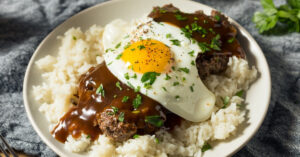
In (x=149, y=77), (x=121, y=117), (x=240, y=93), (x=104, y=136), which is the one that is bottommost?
(x=104, y=136)

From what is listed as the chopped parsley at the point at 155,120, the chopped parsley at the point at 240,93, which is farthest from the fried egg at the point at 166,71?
the chopped parsley at the point at 240,93

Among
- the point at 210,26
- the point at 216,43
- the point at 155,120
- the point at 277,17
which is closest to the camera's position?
the point at 155,120

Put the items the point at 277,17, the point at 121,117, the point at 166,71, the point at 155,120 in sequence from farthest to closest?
the point at 277,17
the point at 166,71
the point at 155,120
the point at 121,117

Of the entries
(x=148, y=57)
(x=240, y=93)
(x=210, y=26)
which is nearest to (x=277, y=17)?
(x=210, y=26)

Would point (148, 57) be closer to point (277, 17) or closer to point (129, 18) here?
point (129, 18)

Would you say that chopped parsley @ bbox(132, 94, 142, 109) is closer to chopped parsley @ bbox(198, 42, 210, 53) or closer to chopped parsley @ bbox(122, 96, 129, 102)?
chopped parsley @ bbox(122, 96, 129, 102)

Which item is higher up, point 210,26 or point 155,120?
point 210,26

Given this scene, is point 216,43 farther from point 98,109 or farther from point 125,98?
point 98,109

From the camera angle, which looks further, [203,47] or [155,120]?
[203,47]

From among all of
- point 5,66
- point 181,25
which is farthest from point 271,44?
point 5,66
